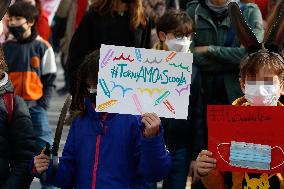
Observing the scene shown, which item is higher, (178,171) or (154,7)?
(154,7)

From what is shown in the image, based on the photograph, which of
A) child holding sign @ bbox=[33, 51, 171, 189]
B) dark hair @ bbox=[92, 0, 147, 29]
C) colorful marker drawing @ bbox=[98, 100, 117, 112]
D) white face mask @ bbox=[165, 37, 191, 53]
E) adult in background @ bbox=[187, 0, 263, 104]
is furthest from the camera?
dark hair @ bbox=[92, 0, 147, 29]

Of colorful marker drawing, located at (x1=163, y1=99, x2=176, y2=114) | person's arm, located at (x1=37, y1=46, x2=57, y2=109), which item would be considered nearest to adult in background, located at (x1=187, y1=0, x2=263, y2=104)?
person's arm, located at (x1=37, y1=46, x2=57, y2=109)

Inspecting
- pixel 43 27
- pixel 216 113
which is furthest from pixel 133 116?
pixel 43 27

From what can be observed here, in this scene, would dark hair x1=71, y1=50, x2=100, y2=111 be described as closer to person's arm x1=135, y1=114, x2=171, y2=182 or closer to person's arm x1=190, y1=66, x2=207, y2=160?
A: person's arm x1=135, y1=114, x2=171, y2=182

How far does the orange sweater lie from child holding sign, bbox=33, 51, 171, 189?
29cm

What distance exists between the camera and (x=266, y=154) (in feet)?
11.8

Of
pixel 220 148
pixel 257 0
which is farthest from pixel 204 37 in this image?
pixel 220 148

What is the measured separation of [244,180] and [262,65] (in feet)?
1.76

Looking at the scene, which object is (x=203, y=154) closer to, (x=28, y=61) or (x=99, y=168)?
(x=99, y=168)

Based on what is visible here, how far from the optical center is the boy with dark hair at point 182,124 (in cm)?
534

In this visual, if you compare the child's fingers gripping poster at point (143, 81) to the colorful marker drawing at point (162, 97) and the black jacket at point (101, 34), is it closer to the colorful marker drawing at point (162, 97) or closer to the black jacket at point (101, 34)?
the colorful marker drawing at point (162, 97)

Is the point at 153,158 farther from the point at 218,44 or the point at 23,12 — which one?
the point at 23,12

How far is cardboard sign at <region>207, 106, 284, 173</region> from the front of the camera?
3584 mm

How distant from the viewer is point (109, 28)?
576 cm
